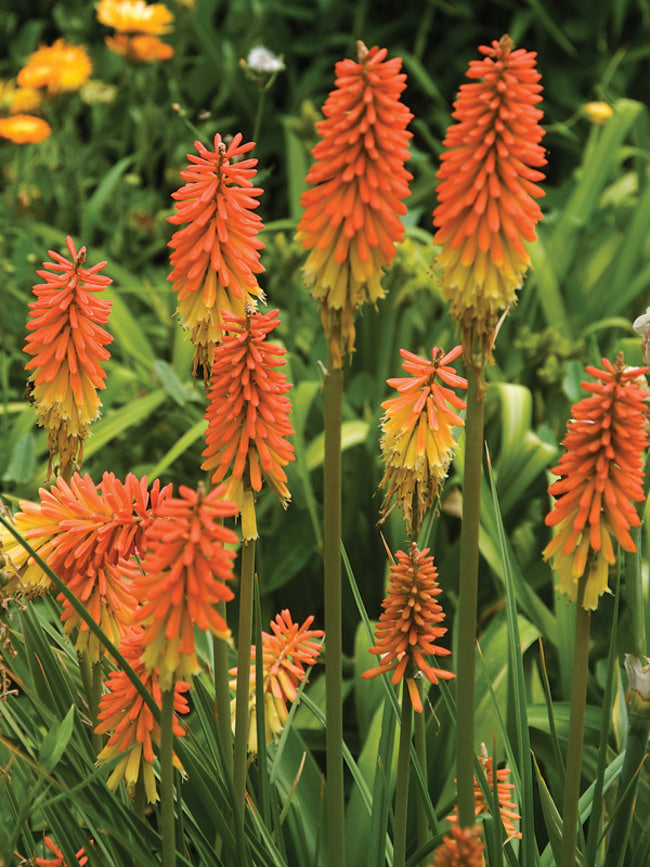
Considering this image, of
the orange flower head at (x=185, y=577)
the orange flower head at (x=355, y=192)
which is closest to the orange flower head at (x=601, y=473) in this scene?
the orange flower head at (x=355, y=192)

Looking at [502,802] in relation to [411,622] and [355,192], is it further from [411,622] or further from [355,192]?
[355,192]

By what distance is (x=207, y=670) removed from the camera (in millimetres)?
1979

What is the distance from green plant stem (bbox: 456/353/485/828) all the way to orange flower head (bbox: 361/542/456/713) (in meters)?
0.14

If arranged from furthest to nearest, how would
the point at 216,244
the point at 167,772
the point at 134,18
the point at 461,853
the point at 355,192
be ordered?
the point at 134,18
the point at 216,244
the point at 167,772
the point at 355,192
the point at 461,853

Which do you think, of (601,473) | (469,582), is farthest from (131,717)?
(601,473)

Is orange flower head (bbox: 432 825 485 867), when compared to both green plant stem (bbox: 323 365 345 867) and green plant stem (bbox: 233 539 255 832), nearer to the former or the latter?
green plant stem (bbox: 323 365 345 867)

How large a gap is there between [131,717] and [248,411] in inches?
15.6

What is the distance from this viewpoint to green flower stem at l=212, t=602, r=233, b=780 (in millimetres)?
1314

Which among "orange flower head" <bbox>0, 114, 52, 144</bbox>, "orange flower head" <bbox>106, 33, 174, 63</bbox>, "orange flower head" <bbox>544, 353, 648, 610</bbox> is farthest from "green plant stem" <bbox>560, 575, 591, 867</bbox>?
"orange flower head" <bbox>106, 33, 174, 63</bbox>

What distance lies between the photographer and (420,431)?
4.58ft

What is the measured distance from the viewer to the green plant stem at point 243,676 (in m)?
1.28

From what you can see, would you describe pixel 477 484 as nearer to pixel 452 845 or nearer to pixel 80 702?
pixel 452 845

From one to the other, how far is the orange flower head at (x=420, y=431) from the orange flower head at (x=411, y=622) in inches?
4.9

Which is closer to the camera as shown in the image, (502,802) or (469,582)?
(469,582)
